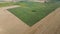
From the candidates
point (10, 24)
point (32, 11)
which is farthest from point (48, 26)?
point (10, 24)

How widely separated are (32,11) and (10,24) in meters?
0.35

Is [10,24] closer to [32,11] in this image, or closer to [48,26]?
[32,11]

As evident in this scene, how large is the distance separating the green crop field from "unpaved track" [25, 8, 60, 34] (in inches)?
2.2

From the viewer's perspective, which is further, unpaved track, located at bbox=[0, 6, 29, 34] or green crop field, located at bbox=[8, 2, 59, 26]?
green crop field, located at bbox=[8, 2, 59, 26]

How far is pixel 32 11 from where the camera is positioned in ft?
5.93

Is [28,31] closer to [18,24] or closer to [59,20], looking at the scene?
[18,24]

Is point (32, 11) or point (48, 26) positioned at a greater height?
point (32, 11)

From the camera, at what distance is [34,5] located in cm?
186

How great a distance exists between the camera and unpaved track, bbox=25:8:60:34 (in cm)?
166

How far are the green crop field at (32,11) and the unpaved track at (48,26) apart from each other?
0.06 metres

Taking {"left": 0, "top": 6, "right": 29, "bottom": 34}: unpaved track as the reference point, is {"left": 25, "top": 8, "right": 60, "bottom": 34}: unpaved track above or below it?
below

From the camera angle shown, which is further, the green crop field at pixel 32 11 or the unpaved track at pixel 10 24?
the green crop field at pixel 32 11

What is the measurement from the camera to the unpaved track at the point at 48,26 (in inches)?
65.3

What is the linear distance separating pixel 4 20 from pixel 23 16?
244 mm
